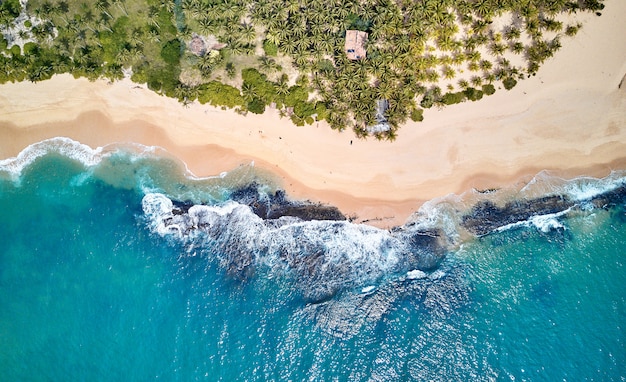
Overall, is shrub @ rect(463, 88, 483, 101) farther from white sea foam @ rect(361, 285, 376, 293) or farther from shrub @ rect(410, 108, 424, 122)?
white sea foam @ rect(361, 285, 376, 293)

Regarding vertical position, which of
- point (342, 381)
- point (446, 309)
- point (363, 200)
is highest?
point (363, 200)

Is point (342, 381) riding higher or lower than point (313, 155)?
lower

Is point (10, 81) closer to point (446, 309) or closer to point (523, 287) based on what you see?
point (446, 309)

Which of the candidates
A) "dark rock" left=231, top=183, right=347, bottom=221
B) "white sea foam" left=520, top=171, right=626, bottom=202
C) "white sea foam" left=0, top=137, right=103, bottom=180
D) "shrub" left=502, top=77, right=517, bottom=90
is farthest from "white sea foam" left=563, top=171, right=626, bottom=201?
"white sea foam" left=0, top=137, right=103, bottom=180

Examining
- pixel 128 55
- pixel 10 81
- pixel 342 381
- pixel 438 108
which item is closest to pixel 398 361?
pixel 342 381

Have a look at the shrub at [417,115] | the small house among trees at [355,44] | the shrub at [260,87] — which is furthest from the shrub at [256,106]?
the shrub at [417,115]

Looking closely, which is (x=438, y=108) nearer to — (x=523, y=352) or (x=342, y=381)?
(x=523, y=352)
